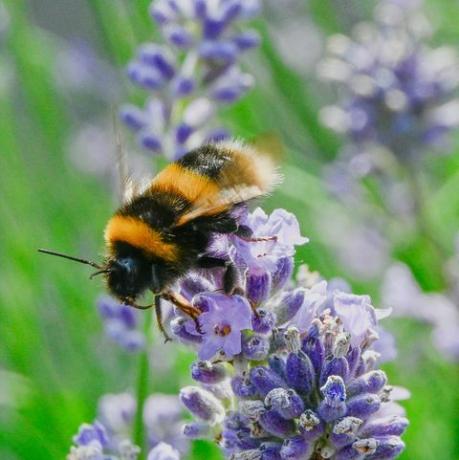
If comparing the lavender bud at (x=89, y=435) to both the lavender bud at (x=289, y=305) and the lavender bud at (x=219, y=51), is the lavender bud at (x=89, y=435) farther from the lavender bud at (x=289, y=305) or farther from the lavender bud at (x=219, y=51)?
the lavender bud at (x=219, y=51)

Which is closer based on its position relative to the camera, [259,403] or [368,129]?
[259,403]

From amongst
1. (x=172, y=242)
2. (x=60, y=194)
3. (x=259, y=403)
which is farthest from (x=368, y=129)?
(x=259, y=403)

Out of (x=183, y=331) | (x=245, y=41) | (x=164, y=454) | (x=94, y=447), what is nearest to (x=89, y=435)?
(x=94, y=447)

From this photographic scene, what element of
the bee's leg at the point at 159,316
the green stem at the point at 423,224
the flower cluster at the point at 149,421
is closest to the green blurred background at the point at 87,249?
the green stem at the point at 423,224

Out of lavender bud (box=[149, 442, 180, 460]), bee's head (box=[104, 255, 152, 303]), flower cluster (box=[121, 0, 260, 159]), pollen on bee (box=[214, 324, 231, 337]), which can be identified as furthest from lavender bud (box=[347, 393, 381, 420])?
flower cluster (box=[121, 0, 260, 159])

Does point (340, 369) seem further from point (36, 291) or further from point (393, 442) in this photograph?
point (36, 291)

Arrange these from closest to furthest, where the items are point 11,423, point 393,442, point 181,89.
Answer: point 393,442 < point 181,89 < point 11,423

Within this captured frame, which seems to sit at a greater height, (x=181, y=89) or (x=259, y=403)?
(x=181, y=89)

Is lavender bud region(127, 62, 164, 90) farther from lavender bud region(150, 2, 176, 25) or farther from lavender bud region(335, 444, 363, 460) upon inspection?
lavender bud region(335, 444, 363, 460)
